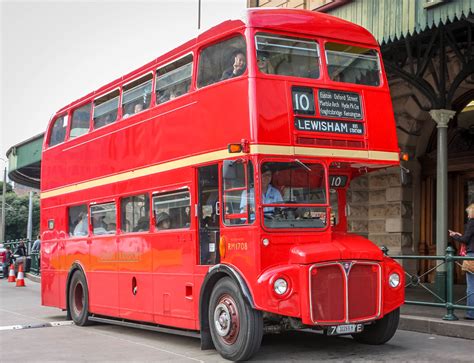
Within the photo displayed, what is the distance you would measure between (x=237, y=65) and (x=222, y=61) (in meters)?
0.44

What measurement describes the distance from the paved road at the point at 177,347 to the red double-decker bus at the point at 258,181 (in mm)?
347

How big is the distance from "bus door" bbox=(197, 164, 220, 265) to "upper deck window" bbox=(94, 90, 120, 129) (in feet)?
11.1

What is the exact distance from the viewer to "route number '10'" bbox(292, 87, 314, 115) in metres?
9.15

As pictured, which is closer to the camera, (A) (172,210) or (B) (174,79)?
(A) (172,210)

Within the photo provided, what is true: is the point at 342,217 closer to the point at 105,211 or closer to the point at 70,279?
the point at 105,211

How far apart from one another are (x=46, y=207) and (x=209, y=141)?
695 centimetres

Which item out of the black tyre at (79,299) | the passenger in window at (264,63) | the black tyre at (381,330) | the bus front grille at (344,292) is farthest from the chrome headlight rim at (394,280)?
the black tyre at (79,299)

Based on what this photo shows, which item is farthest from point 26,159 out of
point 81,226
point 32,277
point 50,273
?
point 81,226

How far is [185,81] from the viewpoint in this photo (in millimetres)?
10531

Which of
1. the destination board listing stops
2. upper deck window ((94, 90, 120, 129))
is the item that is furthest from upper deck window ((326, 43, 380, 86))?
upper deck window ((94, 90, 120, 129))

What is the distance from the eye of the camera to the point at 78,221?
14.1m

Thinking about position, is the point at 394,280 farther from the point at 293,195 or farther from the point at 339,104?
the point at 339,104

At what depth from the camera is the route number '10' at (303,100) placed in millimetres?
9148

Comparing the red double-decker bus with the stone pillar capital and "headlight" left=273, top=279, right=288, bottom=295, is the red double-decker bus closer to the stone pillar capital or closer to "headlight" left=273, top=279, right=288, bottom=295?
"headlight" left=273, top=279, right=288, bottom=295
